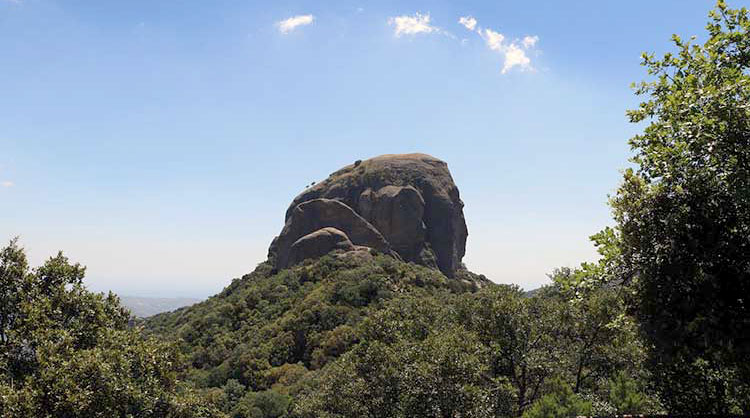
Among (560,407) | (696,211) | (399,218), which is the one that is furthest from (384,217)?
→ (696,211)

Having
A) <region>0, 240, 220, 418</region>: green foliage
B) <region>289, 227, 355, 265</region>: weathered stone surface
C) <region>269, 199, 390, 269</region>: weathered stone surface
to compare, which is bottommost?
<region>0, 240, 220, 418</region>: green foliage

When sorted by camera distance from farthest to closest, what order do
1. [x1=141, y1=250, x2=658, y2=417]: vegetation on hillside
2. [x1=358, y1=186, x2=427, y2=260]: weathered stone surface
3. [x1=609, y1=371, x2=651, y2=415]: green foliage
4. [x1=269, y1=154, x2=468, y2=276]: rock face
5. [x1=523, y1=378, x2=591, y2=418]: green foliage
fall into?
1. [x1=358, y1=186, x2=427, y2=260]: weathered stone surface
2. [x1=269, y1=154, x2=468, y2=276]: rock face
3. [x1=141, y1=250, x2=658, y2=417]: vegetation on hillside
4. [x1=609, y1=371, x2=651, y2=415]: green foliage
5. [x1=523, y1=378, x2=591, y2=418]: green foliage

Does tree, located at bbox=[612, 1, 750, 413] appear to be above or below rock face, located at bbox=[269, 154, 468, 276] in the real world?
below

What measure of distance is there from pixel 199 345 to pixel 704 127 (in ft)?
231

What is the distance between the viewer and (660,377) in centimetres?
1347

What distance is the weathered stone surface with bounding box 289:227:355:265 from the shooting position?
85.6 meters

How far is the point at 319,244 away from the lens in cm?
8612

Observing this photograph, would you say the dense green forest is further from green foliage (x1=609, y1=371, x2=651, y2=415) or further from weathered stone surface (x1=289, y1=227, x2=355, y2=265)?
weathered stone surface (x1=289, y1=227, x2=355, y2=265)

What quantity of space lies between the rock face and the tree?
7593 cm

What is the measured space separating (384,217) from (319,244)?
15.3 m

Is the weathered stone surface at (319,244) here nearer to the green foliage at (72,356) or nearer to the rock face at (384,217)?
the rock face at (384,217)

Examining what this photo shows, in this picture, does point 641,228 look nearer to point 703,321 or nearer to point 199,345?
point 703,321

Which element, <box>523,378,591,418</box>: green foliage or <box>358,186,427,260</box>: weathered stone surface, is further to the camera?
<box>358,186,427,260</box>: weathered stone surface

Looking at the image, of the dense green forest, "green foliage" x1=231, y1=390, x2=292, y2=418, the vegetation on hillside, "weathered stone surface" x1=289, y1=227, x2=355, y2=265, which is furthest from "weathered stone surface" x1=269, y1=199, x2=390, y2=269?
the dense green forest
